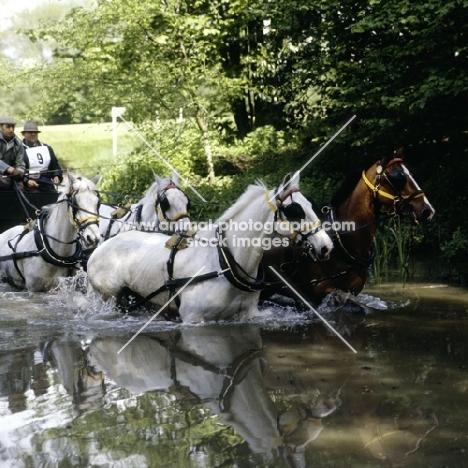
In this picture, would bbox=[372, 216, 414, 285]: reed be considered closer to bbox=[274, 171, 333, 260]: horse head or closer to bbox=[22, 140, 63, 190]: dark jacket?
bbox=[274, 171, 333, 260]: horse head

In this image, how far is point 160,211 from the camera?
10148 millimetres

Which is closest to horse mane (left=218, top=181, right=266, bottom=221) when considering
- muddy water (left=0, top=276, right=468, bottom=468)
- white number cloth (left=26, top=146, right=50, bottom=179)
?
muddy water (left=0, top=276, right=468, bottom=468)

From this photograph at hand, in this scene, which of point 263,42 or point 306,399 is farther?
point 263,42

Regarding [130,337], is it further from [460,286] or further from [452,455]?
[460,286]

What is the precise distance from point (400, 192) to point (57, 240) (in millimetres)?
4249

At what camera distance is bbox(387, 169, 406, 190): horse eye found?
830 cm

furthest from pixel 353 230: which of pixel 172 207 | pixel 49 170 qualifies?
pixel 49 170

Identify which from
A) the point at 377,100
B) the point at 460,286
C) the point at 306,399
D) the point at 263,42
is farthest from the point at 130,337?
the point at 263,42

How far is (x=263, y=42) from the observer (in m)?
21.2

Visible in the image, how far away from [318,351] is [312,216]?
120 cm

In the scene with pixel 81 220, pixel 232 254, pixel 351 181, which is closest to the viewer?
pixel 232 254

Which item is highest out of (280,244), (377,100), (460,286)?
(377,100)

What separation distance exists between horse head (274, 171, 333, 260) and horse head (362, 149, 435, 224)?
130 cm

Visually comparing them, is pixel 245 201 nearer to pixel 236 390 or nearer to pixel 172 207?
pixel 236 390
